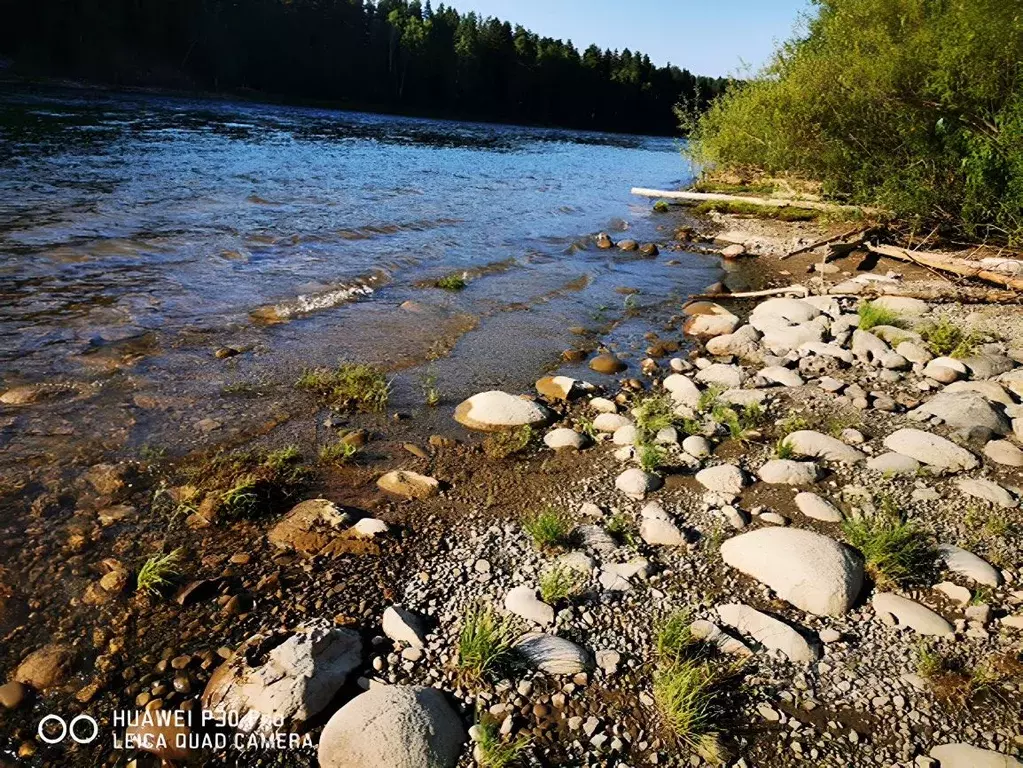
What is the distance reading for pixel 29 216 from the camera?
12820mm

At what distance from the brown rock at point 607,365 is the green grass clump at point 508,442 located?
7.21 feet

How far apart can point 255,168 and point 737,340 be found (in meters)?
19.9

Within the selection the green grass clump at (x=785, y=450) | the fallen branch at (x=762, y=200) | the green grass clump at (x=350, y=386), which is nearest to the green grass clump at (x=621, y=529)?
the green grass clump at (x=785, y=450)

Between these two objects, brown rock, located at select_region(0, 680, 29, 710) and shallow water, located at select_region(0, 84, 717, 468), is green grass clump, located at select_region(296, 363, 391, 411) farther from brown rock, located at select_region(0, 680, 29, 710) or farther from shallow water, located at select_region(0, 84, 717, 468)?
brown rock, located at select_region(0, 680, 29, 710)

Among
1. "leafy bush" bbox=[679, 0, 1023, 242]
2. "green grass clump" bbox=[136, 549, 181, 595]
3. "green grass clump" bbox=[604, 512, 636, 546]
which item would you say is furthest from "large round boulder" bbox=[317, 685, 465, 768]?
"leafy bush" bbox=[679, 0, 1023, 242]

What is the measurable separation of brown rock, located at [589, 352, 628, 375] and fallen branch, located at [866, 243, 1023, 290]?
25.8 feet

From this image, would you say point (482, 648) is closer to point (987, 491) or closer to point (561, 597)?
point (561, 597)

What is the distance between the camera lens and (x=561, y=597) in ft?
12.7

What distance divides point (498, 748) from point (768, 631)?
5.63ft

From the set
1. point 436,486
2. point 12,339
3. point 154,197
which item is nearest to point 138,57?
point 154,197

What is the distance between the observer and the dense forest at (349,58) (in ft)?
187

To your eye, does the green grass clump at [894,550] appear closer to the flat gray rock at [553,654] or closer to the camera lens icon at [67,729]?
the flat gray rock at [553,654]

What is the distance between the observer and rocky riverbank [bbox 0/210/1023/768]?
305 centimetres

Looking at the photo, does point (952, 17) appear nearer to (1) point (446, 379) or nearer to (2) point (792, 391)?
(2) point (792, 391)
